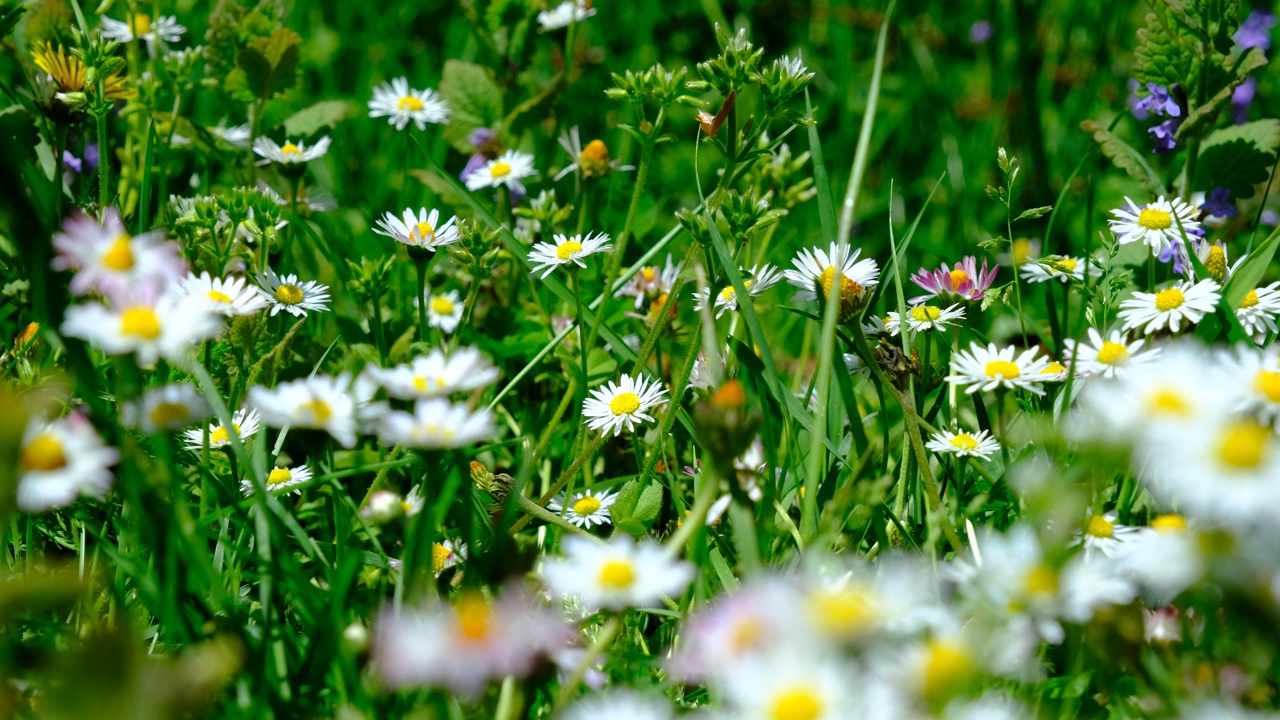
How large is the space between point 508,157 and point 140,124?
0.77m

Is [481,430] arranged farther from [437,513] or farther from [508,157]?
[508,157]

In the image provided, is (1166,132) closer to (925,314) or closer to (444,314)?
(925,314)

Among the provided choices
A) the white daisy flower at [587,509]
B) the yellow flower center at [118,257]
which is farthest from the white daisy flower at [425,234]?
the yellow flower center at [118,257]

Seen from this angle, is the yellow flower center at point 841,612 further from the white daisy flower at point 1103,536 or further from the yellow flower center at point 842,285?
the yellow flower center at point 842,285

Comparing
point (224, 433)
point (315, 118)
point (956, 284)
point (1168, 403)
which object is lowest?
point (1168, 403)

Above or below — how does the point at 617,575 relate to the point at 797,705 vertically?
above

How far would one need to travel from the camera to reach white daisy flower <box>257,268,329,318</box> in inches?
58.4

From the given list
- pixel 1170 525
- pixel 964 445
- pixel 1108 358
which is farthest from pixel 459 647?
pixel 1108 358

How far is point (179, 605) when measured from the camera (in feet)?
3.14

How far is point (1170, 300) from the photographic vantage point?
141cm

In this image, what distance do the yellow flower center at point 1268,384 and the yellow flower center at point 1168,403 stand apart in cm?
19

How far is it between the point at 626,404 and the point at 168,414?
698 mm

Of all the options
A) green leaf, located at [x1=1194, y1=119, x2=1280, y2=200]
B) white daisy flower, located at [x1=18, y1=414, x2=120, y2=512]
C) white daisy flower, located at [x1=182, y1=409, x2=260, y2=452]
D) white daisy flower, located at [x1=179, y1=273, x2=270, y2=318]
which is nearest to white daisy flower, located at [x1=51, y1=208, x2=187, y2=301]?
white daisy flower, located at [x1=18, y1=414, x2=120, y2=512]

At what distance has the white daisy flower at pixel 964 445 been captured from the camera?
4.29 feet
